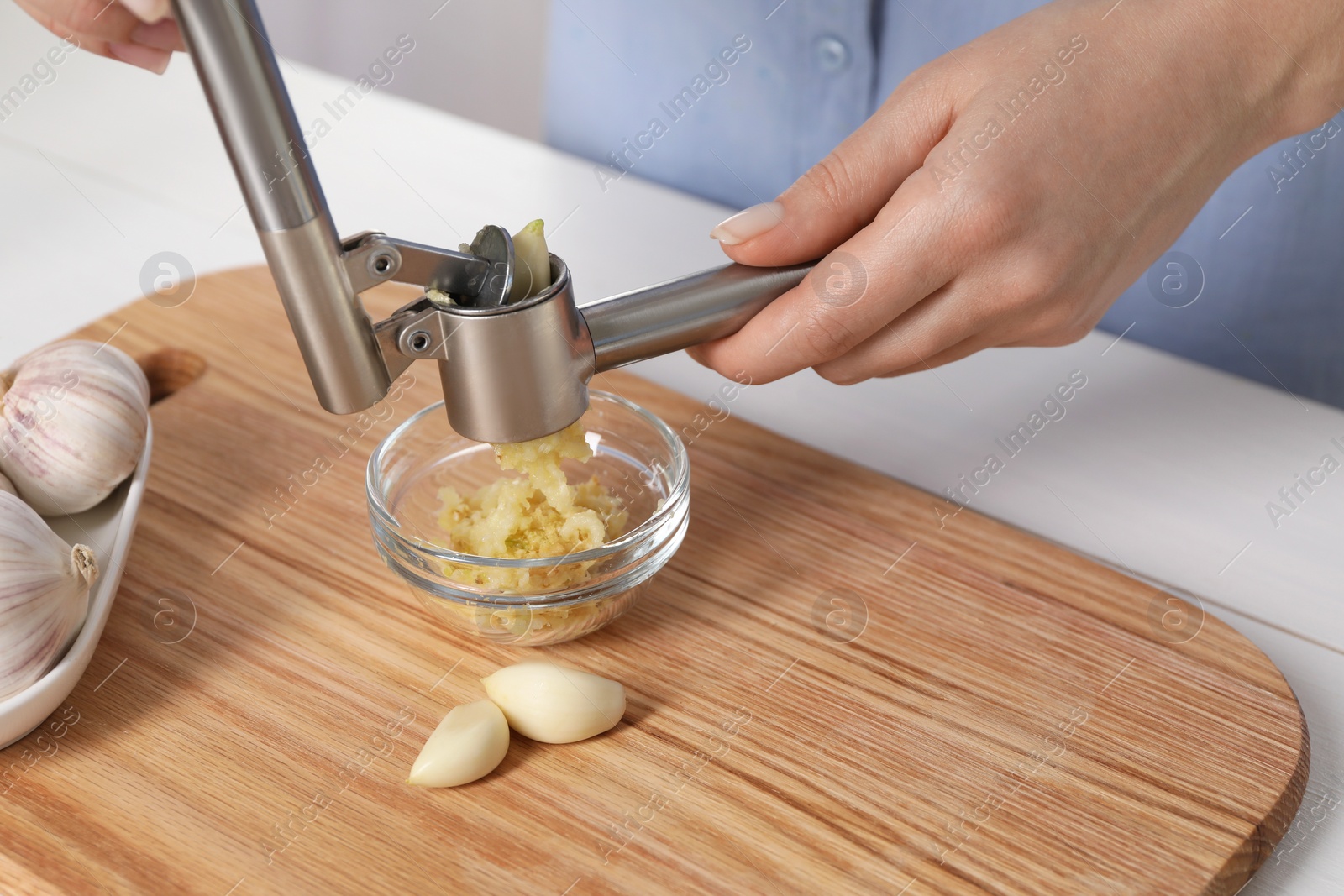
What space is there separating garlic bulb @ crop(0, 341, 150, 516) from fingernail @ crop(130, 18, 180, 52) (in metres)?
0.30

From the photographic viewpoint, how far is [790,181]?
162cm

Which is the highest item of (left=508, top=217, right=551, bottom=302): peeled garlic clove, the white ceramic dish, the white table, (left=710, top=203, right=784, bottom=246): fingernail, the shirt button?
(left=508, top=217, right=551, bottom=302): peeled garlic clove

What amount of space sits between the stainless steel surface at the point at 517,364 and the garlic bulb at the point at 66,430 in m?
0.35

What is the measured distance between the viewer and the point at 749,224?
947mm

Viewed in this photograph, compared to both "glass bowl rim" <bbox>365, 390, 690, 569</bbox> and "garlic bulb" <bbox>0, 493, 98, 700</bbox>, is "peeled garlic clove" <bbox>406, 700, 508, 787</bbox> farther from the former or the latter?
"garlic bulb" <bbox>0, 493, 98, 700</bbox>

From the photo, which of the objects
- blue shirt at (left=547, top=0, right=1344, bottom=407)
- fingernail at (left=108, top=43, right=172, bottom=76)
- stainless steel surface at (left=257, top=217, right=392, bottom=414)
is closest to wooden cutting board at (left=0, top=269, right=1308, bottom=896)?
stainless steel surface at (left=257, top=217, right=392, bottom=414)

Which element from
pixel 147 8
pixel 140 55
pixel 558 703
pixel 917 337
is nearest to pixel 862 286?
pixel 917 337

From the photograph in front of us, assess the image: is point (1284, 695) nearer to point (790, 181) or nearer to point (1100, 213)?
point (1100, 213)

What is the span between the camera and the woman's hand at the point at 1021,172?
37.2 inches

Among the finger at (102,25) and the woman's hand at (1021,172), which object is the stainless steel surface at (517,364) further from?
the finger at (102,25)

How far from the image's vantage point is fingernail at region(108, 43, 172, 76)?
1122mm

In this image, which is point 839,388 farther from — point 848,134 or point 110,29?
point 110,29

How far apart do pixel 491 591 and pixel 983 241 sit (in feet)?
1.57

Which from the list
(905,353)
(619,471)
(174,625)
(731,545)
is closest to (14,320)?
(174,625)
